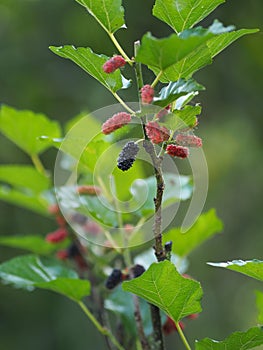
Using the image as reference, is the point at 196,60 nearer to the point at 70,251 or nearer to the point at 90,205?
the point at 90,205

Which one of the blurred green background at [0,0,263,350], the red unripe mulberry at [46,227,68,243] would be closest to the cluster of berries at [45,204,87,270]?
the red unripe mulberry at [46,227,68,243]

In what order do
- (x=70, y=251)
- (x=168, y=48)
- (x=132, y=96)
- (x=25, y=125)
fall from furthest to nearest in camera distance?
(x=132, y=96), (x=25, y=125), (x=70, y=251), (x=168, y=48)

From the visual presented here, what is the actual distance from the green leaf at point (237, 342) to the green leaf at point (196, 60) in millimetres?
252

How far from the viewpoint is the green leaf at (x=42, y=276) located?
77cm

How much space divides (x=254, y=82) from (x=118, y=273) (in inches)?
66.3

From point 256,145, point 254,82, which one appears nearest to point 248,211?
point 256,145

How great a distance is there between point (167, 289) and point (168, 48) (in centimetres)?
23

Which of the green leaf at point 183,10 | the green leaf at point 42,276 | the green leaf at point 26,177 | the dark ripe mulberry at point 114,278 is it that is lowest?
the dark ripe mulberry at point 114,278

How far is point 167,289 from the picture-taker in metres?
0.60

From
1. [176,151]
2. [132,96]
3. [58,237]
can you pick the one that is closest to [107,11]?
[176,151]

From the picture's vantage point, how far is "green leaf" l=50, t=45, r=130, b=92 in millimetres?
586

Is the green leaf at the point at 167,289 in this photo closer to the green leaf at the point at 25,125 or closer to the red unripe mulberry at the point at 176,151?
the red unripe mulberry at the point at 176,151

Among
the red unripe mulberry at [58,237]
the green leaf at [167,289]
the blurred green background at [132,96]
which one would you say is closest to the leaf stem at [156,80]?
the green leaf at [167,289]

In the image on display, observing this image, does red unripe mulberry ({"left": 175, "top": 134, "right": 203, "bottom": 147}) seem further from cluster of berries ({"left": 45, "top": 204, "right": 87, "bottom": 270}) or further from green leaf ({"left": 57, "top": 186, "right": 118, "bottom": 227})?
cluster of berries ({"left": 45, "top": 204, "right": 87, "bottom": 270})
